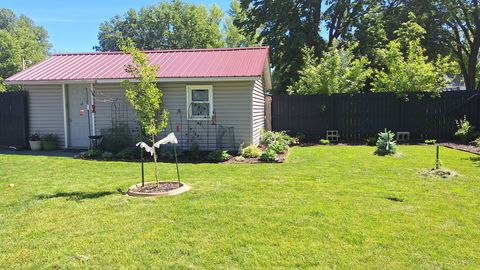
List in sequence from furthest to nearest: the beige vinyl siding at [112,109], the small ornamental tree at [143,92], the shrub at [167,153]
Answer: the beige vinyl siding at [112,109], the shrub at [167,153], the small ornamental tree at [143,92]

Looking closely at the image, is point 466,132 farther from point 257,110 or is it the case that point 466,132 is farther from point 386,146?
point 257,110

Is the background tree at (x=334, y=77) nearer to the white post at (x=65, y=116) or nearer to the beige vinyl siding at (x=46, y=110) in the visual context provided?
the white post at (x=65, y=116)

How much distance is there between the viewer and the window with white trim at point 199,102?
11.2 m

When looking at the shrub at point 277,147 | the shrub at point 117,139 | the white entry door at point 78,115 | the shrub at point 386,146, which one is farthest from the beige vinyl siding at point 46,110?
the shrub at point 386,146

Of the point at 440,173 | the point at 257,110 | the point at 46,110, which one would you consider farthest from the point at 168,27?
the point at 440,173

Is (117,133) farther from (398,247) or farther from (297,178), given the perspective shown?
(398,247)

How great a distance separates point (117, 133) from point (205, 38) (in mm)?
30038

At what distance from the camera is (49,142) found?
40.0 ft

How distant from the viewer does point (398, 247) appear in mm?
3844

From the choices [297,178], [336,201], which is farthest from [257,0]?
[336,201]

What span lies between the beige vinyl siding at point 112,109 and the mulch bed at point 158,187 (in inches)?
209

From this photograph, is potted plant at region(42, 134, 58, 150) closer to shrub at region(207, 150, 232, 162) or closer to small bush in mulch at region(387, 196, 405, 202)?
shrub at region(207, 150, 232, 162)

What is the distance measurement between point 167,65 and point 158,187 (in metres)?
6.56

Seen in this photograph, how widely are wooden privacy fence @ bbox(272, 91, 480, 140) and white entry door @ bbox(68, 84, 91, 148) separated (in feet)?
22.2
